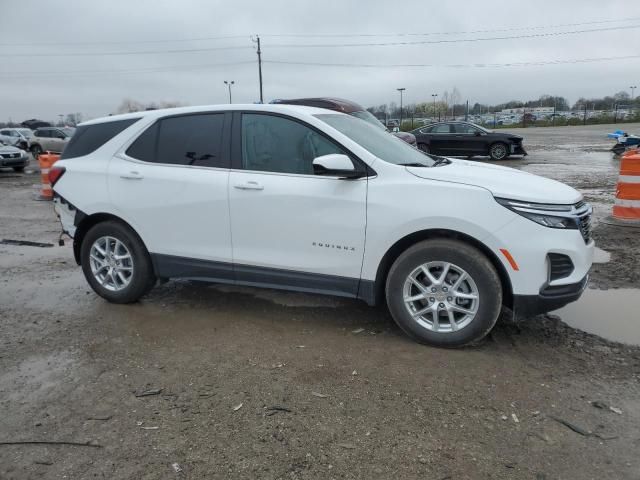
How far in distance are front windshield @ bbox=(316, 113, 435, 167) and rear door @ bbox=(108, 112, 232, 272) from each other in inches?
38.7

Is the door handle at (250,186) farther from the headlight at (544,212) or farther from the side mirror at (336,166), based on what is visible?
the headlight at (544,212)

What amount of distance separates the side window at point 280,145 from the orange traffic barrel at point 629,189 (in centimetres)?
582

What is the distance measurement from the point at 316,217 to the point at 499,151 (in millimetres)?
17419

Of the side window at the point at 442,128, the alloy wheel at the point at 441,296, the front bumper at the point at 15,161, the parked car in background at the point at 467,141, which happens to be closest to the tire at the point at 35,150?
the front bumper at the point at 15,161

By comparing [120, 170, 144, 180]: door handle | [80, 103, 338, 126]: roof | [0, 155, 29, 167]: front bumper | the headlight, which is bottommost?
[0, 155, 29, 167]: front bumper

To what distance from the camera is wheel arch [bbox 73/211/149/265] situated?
491 centimetres

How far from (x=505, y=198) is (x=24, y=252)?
6.64 meters

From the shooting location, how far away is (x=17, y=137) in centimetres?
2817

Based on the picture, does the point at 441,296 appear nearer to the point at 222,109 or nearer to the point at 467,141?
the point at 222,109

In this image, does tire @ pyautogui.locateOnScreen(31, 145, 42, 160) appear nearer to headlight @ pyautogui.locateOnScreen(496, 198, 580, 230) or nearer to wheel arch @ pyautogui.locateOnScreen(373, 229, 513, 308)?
wheel arch @ pyautogui.locateOnScreen(373, 229, 513, 308)

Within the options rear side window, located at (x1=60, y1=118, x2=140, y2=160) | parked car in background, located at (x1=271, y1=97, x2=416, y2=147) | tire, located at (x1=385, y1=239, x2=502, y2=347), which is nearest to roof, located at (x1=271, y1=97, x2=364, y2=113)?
parked car in background, located at (x1=271, y1=97, x2=416, y2=147)

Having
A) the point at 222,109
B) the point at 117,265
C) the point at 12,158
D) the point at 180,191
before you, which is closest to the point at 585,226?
the point at 222,109

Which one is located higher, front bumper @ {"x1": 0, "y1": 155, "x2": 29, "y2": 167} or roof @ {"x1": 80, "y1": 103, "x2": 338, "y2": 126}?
roof @ {"x1": 80, "y1": 103, "x2": 338, "y2": 126}

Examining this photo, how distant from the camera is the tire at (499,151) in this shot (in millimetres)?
19562
